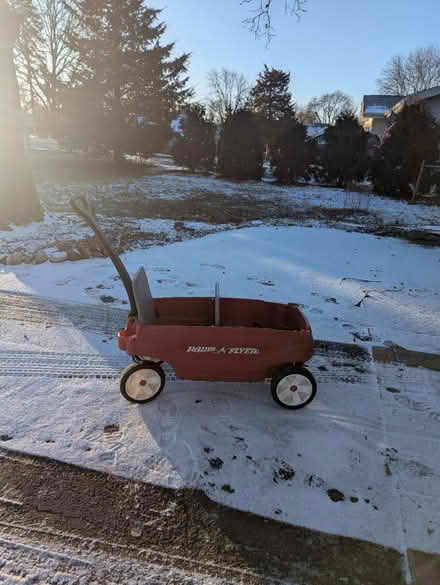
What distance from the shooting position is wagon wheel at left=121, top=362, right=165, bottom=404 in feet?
8.45

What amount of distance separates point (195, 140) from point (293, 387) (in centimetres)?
2114

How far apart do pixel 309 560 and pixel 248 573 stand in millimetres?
292

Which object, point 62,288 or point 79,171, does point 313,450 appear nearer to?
point 62,288

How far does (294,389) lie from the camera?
2596mm

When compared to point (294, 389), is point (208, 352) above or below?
above

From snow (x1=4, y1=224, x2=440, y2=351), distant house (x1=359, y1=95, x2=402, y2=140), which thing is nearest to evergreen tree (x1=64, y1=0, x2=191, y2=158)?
snow (x1=4, y1=224, x2=440, y2=351)

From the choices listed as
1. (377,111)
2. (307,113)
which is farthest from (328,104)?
(377,111)

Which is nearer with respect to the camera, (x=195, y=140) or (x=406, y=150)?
(x=406, y=150)

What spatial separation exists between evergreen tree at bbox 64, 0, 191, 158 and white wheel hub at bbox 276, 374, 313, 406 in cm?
2032

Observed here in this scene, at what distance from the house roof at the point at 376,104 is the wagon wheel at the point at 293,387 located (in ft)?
130

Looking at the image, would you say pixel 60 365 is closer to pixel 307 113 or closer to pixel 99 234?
pixel 99 234

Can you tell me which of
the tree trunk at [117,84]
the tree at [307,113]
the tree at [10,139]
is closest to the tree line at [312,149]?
the tree trunk at [117,84]

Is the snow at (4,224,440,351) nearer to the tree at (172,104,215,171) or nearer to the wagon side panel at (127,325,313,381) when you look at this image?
the wagon side panel at (127,325,313,381)

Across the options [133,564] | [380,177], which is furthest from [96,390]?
[380,177]
